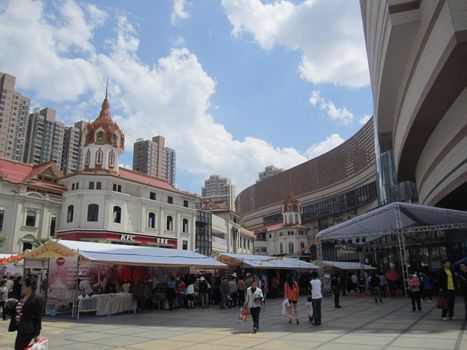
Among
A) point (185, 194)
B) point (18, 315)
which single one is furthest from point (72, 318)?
point (185, 194)

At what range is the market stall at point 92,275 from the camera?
15.9m

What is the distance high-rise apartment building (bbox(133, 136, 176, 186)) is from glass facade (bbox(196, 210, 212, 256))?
58474 mm

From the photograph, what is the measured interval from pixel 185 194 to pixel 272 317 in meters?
32.9

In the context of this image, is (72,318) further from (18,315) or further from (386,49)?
(386,49)

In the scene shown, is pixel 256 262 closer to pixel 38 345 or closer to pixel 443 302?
pixel 443 302

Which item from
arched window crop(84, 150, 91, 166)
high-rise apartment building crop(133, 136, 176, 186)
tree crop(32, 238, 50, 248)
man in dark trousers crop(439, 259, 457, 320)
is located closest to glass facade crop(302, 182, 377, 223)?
high-rise apartment building crop(133, 136, 176, 186)

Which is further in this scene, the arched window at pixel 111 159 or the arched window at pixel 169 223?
the arched window at pixel 169 223

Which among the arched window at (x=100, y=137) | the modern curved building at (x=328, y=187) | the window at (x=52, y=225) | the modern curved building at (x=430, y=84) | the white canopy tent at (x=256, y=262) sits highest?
the modern curved building at (x=328, y=187)

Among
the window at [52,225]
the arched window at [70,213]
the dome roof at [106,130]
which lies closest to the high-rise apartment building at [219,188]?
the dome roof at [106,130]

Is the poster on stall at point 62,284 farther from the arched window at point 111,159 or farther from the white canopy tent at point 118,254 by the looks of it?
the arched window at point 111,159

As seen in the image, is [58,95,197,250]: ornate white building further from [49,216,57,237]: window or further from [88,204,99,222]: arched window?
[49,216,57,237]: window

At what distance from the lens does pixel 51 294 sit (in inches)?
658

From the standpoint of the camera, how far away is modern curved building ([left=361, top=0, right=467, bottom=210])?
15.0m

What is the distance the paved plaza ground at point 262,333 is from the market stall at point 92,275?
3.80 feet
